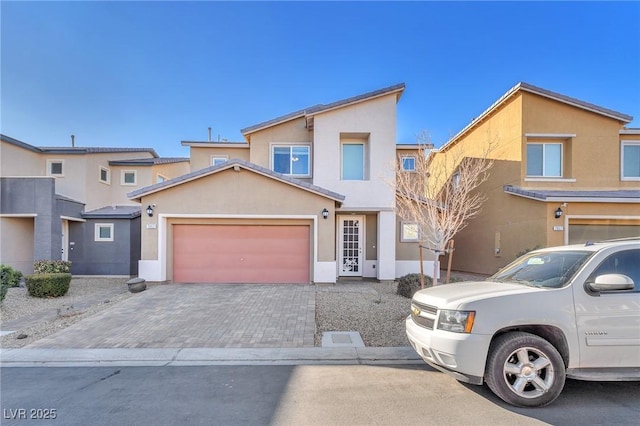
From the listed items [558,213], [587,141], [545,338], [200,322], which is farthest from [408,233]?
[545,338]

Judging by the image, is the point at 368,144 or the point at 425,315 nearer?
the point at 425,315

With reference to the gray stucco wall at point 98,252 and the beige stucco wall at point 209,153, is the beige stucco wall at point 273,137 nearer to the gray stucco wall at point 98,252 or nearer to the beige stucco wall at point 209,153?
the beige stucco wall at point 209,153

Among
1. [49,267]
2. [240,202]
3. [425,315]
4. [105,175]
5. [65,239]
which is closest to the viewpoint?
[425,315]

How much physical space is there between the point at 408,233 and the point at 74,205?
47.5 ft

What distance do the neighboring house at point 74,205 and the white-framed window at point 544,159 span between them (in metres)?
17.7

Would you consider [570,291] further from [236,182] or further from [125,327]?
[236,182]

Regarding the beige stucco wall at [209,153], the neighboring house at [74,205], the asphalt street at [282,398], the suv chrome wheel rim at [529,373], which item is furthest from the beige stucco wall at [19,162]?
the suv chrome wheel rim at [529,373]

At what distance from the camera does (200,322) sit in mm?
7117

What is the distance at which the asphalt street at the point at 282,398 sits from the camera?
3.41 meters

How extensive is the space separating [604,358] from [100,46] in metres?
17.1

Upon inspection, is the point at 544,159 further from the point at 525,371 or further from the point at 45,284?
the point at 45,284

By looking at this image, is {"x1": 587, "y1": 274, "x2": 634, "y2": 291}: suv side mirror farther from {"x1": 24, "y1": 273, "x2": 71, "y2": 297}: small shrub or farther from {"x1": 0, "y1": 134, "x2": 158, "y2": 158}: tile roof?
{"x1": 0, "y1": 134, "x2": 158, "y2": 158}: tile roof

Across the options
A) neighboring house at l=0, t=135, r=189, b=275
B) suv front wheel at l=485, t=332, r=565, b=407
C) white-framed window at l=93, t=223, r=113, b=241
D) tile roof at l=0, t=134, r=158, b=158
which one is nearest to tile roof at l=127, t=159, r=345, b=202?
neighboring house at l=0, t=135, r=189, b=275

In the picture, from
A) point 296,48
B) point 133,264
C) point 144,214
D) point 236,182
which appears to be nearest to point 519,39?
point 296,48
